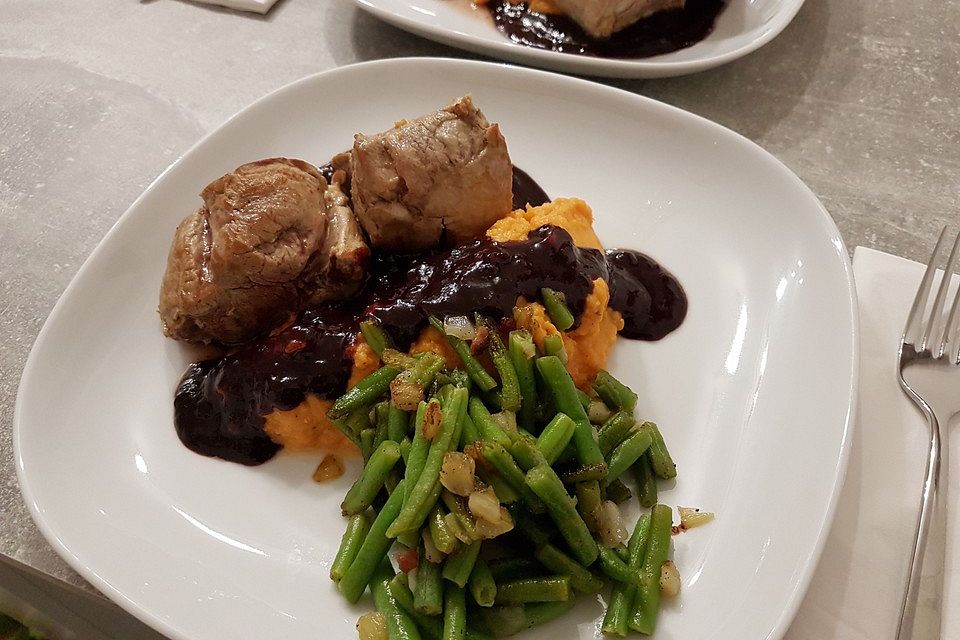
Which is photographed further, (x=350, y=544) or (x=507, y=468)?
(x=350, y=544)

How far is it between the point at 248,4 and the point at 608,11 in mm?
2104

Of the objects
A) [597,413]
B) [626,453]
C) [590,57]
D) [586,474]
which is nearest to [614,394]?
[597,413]

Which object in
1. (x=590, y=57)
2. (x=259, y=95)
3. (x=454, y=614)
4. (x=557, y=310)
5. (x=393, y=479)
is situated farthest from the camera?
A: (x=259, y=95)

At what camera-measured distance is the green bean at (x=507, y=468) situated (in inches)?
76.7

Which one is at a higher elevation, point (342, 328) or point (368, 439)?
point (342, 328)

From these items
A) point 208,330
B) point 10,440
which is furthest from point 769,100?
point 10,440

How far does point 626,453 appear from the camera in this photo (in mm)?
2182

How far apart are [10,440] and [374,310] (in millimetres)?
1488

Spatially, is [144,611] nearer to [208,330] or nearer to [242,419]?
[242,419]

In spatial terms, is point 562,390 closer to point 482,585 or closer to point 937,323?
point 482,585

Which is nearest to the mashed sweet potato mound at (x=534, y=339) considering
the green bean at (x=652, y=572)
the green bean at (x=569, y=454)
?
the green bean at (x=569, y=454)

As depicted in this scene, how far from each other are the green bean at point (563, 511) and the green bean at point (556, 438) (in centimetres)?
8

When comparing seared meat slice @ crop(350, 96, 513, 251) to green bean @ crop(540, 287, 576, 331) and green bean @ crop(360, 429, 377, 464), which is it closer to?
green bean @ crop(540, 287, 576, 331)

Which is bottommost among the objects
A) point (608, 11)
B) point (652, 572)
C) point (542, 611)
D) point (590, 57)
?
point (542, 611)
